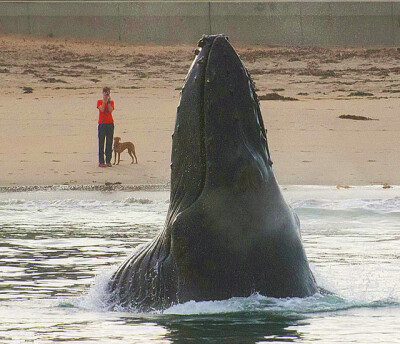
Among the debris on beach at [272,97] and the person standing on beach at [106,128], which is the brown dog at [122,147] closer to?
the person standing on beach at [106,128]

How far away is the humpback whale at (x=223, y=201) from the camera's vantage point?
5879 mm

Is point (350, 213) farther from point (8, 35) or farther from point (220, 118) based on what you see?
point (8, 35)

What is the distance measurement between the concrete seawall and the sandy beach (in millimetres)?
2809

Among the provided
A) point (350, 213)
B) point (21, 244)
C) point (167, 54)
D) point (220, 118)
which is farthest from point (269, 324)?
point (167, 54)

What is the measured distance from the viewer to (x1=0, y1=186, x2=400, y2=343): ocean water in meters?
6.42

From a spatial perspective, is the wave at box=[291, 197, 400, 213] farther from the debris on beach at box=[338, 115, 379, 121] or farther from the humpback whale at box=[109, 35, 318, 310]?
the debris on beach at box=[338, 115, 379, 121]

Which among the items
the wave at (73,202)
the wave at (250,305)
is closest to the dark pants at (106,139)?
the wave at (73,202)

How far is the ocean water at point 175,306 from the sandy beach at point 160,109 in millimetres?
5284

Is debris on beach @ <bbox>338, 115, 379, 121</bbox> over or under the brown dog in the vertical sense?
under

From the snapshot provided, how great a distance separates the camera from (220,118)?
19.4 ft

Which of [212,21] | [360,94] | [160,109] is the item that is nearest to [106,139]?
[160,109]

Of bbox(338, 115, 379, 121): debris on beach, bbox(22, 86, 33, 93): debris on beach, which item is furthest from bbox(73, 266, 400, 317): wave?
bbox(22, 86, 33, 93): debris on beach

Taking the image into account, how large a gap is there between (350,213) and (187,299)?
803 centimetres

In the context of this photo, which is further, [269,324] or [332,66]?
[332,66]
